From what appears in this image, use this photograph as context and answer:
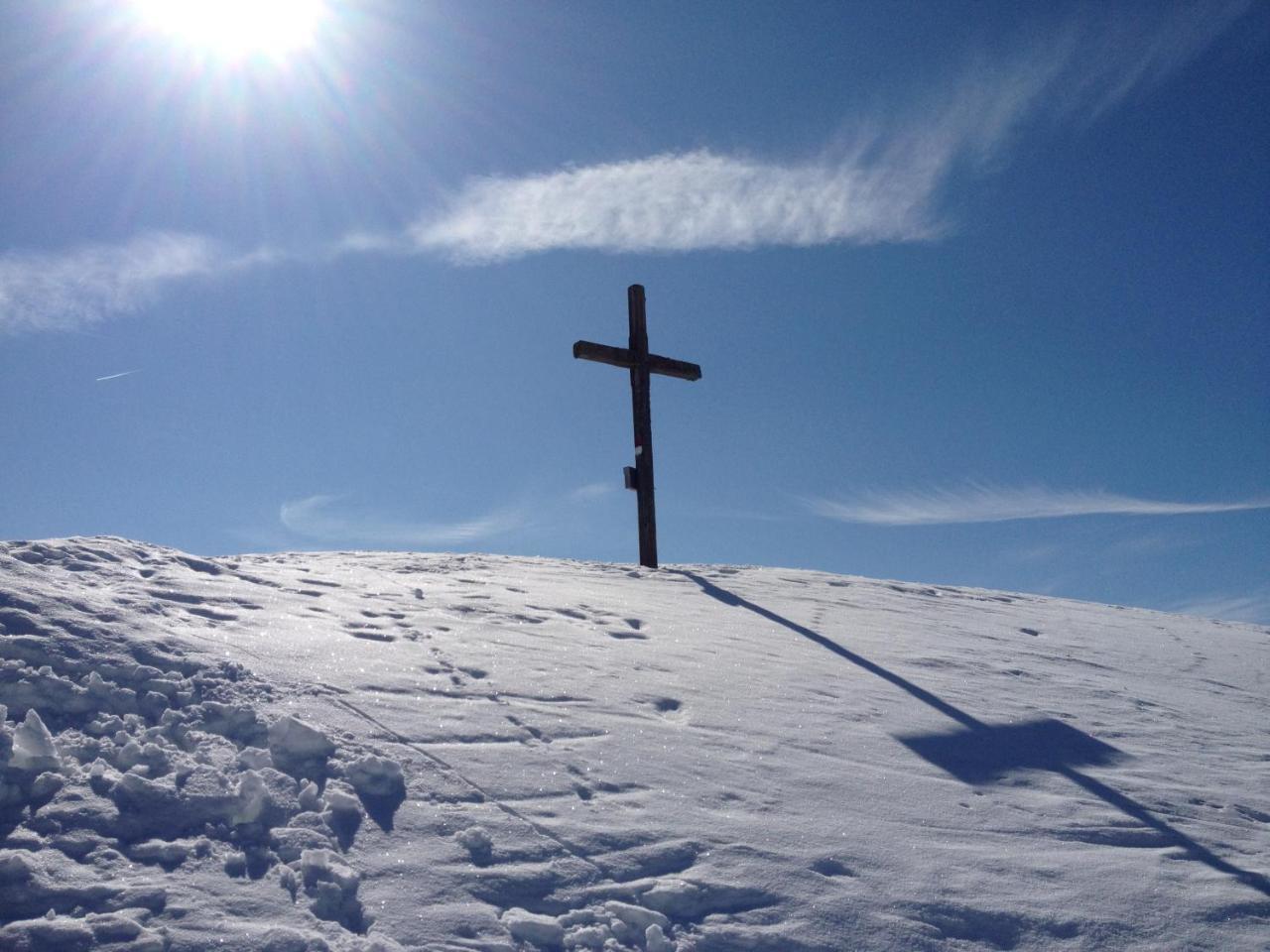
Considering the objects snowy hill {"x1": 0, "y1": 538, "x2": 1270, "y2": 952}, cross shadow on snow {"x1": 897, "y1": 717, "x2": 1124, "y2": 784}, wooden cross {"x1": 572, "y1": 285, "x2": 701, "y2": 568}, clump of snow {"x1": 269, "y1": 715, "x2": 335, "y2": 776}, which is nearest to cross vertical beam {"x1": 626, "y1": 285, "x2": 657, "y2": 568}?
wooden cross {"x1": 572, "y1": 285, "x2": 701, "y2": 568}

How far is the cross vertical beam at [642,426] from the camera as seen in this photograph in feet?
34.7

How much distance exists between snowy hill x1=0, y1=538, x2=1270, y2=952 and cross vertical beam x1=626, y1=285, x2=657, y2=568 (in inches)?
162

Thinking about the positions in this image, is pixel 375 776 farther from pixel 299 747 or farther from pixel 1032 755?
pixel 1032 755

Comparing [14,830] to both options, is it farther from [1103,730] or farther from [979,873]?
[1103,730]

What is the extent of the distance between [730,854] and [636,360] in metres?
7.90

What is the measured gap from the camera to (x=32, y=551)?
5488 millimetres

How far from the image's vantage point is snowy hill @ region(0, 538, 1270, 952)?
288 centimetres

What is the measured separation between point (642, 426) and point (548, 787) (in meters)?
7.27

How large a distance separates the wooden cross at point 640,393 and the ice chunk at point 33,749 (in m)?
7.51

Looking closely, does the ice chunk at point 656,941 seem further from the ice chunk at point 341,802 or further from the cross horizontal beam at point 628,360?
the cross horizontal beam at point 628,360

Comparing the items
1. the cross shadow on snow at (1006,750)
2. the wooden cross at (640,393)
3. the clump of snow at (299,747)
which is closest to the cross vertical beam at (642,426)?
the wooden cross at (640,393)

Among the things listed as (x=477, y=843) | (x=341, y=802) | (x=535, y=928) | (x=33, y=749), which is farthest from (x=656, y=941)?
(x=33, y=749)

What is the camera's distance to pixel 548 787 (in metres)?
3.69

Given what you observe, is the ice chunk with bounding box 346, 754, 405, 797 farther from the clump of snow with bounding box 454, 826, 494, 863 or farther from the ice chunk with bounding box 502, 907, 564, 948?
the ice chunk with bounding box 502, 907, 564, 948
